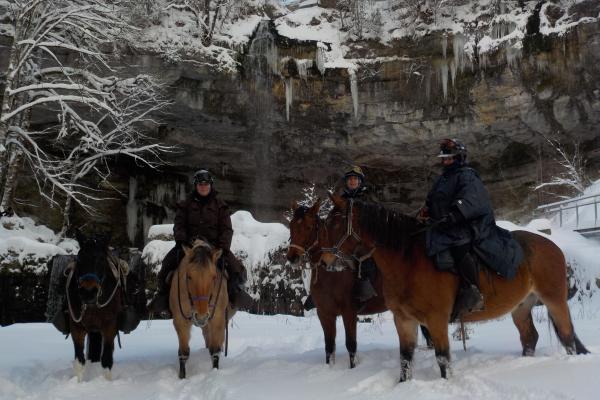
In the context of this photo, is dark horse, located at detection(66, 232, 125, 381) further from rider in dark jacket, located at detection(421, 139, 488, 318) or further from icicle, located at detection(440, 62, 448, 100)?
icicle, located at detection(440, 62, 448, 100)

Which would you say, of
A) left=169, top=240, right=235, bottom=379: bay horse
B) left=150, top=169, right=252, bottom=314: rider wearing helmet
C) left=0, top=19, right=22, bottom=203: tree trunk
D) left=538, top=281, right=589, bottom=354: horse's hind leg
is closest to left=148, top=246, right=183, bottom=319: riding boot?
left=150, top=169, right=252, bottom=314: rider wearing helmet

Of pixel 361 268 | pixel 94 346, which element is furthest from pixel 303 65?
pixel 361 268

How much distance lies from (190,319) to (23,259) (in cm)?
981

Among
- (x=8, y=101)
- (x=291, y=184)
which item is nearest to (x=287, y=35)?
(x=291, y=184)

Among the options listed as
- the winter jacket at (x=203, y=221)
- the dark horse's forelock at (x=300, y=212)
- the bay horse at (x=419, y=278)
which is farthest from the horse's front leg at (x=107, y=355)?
the bay horse at (x=419, y=278)

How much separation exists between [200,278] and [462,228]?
113 inches

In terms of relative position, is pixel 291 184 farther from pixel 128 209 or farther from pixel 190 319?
pixel 190 319

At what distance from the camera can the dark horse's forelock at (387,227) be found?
5.03 m

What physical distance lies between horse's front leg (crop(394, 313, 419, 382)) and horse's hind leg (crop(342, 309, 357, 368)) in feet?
3.13

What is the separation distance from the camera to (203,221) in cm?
697

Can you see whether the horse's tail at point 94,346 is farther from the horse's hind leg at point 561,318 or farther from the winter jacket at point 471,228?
the horse's hind leg at point 561,318

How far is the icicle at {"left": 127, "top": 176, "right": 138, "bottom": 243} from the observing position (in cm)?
2498

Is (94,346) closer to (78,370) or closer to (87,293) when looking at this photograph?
(78,370)

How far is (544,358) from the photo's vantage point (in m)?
4.97
